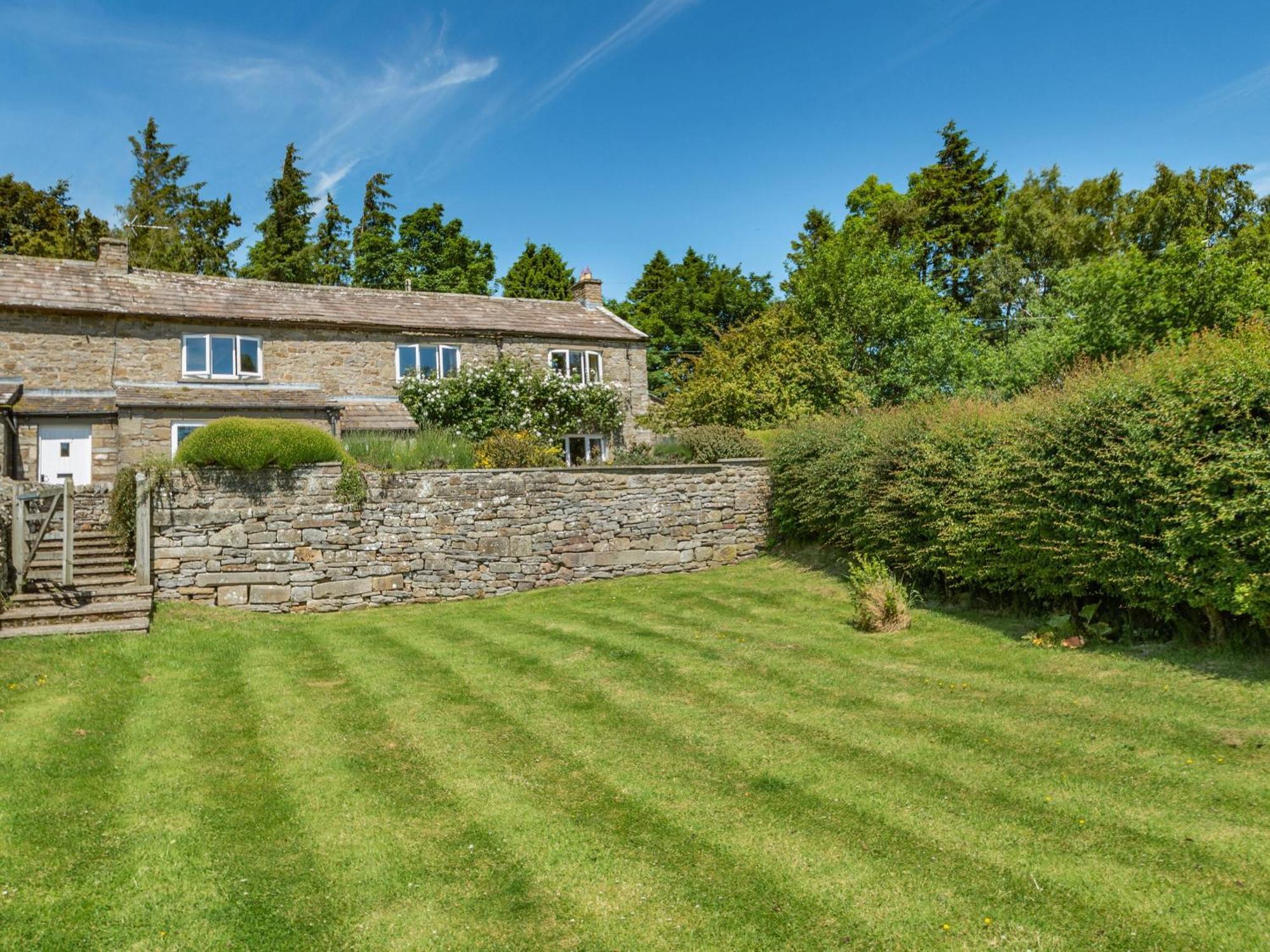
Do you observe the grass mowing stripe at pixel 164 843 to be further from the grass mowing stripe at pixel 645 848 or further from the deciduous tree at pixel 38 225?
the deciduous tree at pixel 38 225

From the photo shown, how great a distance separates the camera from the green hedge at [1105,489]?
8.71 meters

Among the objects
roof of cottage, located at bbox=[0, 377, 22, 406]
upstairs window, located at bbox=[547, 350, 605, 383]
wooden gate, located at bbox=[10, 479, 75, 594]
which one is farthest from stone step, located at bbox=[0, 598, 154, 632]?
upstairs window, located at bbox=[547, 350, 605, 383]

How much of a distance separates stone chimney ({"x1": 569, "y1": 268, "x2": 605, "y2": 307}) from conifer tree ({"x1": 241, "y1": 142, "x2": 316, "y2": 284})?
66.4ft

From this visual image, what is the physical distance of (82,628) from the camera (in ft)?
38.9

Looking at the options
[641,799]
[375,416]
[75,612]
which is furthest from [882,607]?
[375,416]

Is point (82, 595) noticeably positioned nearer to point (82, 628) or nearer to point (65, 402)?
point (82, 628)

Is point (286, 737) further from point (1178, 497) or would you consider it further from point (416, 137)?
point (416, 137)

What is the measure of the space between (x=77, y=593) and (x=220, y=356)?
11.9 metres

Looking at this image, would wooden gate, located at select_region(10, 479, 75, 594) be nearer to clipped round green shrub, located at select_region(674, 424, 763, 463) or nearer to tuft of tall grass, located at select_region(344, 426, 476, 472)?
tuft of tall grass, located at select_region(344, 426, 476, 472)

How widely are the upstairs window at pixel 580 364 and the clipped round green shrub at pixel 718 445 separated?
6.43 meters

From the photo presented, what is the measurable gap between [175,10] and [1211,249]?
28.6 meters

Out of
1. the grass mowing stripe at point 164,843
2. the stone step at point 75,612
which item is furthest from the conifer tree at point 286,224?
the grass mowing stripe at point 164,843

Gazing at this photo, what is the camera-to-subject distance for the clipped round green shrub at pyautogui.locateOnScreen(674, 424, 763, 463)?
21594mm

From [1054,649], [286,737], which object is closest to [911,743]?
[1054,649]
